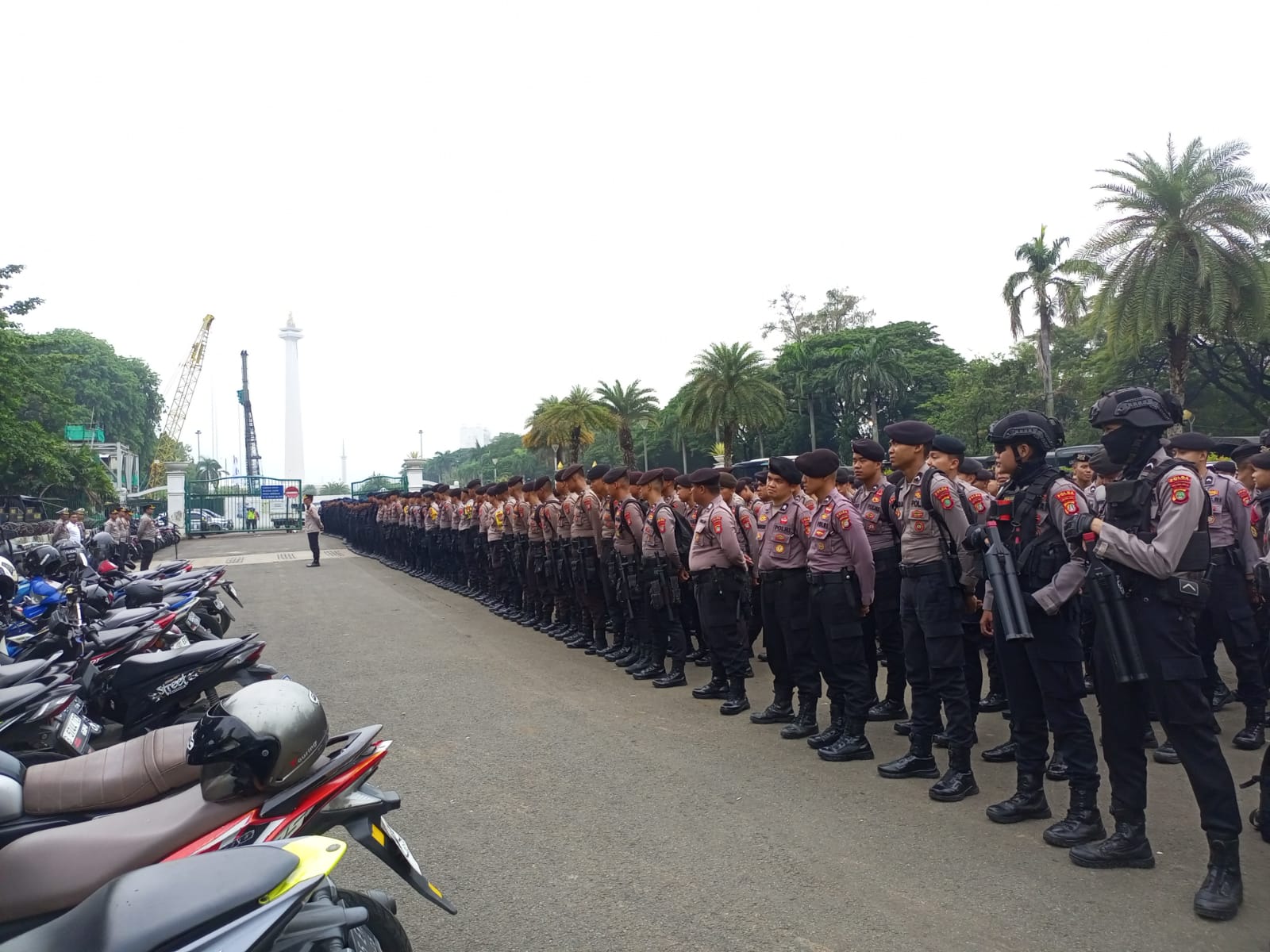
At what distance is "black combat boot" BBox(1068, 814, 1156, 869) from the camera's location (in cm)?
360

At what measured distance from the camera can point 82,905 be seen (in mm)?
1858

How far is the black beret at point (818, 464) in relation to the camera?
575 centimetres

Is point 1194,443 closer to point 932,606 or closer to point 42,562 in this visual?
point 932,606

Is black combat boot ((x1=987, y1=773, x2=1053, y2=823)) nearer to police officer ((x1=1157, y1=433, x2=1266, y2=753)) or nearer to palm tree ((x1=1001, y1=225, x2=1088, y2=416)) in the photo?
police officer ((x1=1157, y1=433, x2=1266, y2=753))

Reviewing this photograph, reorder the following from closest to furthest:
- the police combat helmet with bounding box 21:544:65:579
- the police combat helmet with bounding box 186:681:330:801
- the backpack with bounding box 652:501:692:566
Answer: the police combat helmet with bounding box 186:681:330:801, the police combat helmet with bounding box 21:544:65:579, the backpack with bounding box 652:501:692:566

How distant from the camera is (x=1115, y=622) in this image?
3.47m

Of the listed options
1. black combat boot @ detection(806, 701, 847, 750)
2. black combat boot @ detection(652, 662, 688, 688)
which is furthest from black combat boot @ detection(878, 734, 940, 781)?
black combat boot @ detection(652, 662, 688, 688)

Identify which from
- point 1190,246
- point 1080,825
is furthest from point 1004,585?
point 1190,246

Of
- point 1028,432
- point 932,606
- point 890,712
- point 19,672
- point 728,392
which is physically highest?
point 728,392

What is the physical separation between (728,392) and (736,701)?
32.2 metres

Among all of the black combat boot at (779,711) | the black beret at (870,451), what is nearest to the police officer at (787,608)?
the black combat boot at (779,711)

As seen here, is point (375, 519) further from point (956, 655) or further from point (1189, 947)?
point (1189, 947)

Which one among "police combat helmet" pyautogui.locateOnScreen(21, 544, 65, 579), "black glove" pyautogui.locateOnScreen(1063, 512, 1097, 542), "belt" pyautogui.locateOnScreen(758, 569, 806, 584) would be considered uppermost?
"black glove" pyautogui.locateOnScreen(1063, 512, 1097, 542)

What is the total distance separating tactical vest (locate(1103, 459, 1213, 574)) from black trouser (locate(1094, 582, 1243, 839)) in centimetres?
18
